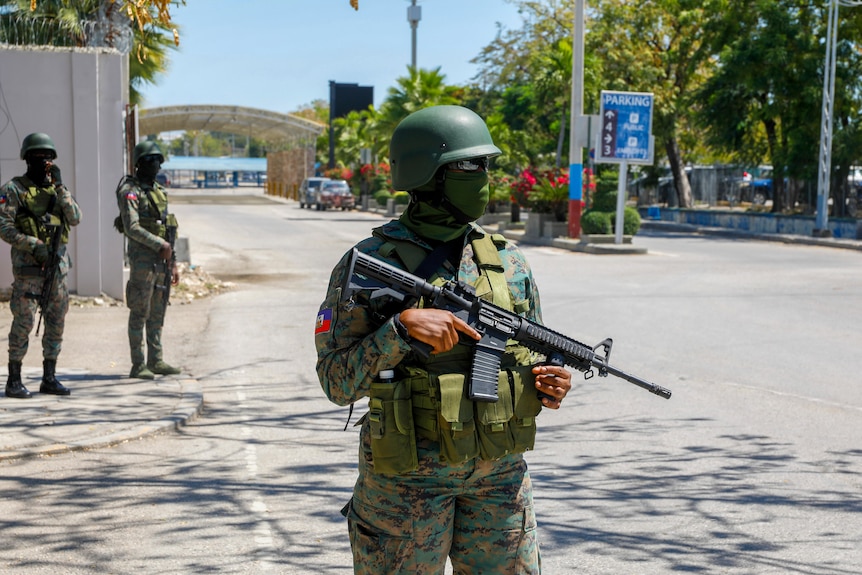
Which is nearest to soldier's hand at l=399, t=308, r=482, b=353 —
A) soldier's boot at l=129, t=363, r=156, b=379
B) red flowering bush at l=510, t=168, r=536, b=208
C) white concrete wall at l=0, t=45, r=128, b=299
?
soldier's boot at l=129, t=363, r=156, b=379

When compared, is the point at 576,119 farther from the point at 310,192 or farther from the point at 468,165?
the point at 310,192

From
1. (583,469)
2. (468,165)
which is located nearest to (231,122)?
(583,469)

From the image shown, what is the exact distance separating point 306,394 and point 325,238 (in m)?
18.7

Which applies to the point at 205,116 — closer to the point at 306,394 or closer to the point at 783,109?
the point at 783,109

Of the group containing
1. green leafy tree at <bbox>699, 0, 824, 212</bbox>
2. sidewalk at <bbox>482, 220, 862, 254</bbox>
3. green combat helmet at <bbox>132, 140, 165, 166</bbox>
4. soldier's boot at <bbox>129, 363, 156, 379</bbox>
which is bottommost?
soldier's boot at <bbox>129, 363, 156, 379</bbox>

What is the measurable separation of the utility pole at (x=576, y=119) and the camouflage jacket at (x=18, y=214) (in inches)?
695

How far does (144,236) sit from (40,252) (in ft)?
2.83

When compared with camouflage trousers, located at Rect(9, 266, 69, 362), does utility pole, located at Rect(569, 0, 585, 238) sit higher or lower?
higher

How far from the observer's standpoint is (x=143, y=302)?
8.12 m

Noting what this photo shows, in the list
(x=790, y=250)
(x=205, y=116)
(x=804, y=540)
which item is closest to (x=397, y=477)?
(x=804, y=540)

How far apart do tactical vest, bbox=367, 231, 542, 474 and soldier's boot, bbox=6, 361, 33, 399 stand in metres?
5.46

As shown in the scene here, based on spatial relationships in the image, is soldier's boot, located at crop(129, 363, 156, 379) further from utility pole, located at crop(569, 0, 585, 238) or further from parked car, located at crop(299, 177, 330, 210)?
parked car, located at crop(299, 177, 330, 210)

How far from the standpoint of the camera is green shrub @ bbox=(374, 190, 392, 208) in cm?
4566

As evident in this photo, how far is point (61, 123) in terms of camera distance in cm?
1245
